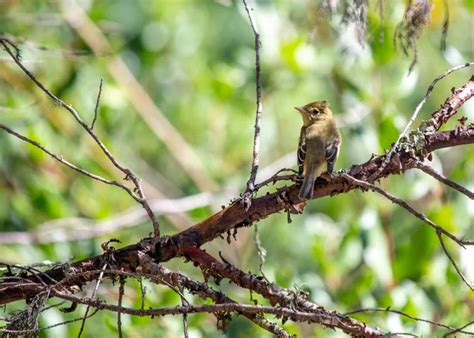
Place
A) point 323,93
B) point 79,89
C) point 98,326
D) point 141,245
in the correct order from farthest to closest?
point 323,93, point 79,89, point 98,326, point 141,245

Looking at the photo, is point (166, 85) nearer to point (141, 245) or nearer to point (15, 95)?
point (15, 95)

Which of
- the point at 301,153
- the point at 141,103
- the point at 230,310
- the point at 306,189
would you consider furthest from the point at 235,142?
the point at 230,310

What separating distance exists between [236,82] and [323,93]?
0.73 meters

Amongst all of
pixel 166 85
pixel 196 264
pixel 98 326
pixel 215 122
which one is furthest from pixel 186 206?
pixel 196 264

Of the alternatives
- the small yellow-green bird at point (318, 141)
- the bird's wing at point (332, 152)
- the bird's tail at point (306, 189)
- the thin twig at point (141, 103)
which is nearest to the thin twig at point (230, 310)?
the bird's tail at point (306, 189)

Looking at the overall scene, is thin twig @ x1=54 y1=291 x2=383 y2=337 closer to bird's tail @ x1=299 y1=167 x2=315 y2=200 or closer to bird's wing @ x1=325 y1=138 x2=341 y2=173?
bird's tail @ x1=299 y1=167 x2=315 y2=200

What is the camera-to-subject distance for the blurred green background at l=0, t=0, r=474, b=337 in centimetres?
493

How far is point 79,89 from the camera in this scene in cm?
682

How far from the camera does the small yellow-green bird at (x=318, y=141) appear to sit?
370 centimetres

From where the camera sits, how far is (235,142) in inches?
290

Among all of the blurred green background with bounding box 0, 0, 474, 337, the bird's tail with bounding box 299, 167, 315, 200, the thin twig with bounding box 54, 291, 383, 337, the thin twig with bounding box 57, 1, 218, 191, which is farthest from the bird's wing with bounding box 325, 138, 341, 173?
the thin twig with bounding box 57, 1, 218, 191

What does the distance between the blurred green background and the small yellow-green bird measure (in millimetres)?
351

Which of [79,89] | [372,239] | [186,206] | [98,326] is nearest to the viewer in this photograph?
[372,239]

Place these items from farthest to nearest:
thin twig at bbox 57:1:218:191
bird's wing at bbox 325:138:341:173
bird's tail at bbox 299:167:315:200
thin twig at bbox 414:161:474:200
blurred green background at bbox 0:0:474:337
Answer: thin twig at bbox 57:1:218:191 → blurred green background at bbox 0:0:474:337 → bird's wing at bbox 325:138:341:173 → bird's tail at bbox 299:167:315:200 → thin twig at bbox 414:161:474:200
